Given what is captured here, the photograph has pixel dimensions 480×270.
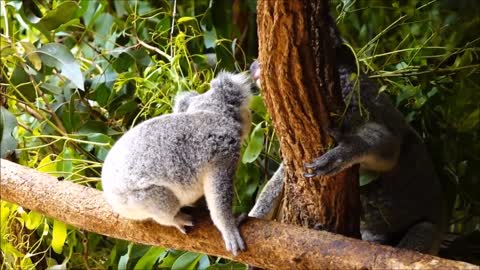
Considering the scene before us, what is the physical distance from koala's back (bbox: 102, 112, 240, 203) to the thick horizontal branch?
0.53ft

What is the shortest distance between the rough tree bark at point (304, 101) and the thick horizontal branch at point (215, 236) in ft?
0.55

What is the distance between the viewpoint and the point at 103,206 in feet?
7.14

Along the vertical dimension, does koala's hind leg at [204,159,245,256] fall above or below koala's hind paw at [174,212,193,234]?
above

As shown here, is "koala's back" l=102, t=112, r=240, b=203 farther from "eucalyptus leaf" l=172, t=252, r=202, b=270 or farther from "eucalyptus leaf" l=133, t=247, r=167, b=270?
"eucalyptus leaf" l=133, t=247, r=167, b=270

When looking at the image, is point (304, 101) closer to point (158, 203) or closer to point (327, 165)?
point (327, 165)

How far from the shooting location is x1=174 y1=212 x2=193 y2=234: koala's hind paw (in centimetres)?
197

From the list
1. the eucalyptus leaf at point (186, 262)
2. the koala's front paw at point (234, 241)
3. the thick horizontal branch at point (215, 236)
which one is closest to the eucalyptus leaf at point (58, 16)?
the thick horizontal branch at point (215, 236)

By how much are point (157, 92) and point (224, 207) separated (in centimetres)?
87

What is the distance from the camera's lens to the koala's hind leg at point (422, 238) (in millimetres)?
2367

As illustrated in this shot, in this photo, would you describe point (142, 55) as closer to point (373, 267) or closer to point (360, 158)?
point (360, 158)

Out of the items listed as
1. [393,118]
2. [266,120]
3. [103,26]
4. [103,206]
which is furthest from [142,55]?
[393,118]

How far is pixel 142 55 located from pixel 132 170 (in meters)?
1.07

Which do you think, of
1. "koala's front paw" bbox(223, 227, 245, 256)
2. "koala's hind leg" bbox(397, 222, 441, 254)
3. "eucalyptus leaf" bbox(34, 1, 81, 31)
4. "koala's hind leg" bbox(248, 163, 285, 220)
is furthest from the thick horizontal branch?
"eucalyptus leaf" bbox(34, 1, 81, 31)

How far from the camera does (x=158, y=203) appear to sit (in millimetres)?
1936
